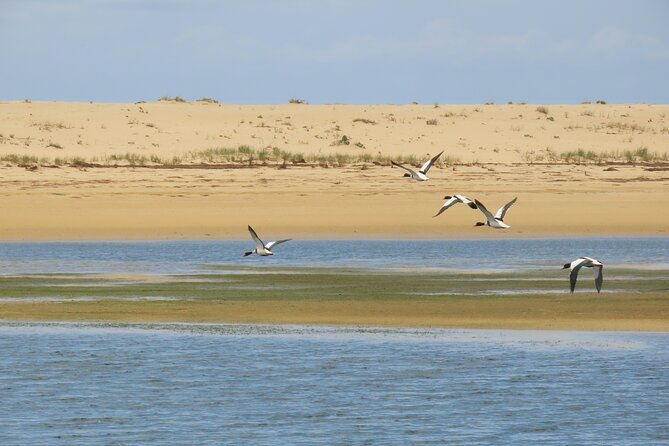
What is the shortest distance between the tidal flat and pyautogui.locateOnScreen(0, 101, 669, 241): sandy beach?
6.99 m

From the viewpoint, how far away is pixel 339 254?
23625 mm

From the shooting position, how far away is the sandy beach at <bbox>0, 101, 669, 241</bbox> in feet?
92.0

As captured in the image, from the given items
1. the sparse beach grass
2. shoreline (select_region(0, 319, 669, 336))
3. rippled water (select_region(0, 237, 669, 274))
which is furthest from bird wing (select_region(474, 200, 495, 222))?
the sparse beach grass

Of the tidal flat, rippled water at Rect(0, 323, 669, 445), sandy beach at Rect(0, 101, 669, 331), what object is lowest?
rippled water at Rect(0, 323, 669, 445)

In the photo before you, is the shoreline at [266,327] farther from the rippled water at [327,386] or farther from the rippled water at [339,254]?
the rippled water at [339,254]

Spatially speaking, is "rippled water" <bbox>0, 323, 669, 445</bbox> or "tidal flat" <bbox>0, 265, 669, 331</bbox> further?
"tidal flat" <bbox>0, 265, 669, 331</bbox>

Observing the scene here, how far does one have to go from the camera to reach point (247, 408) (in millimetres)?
11453

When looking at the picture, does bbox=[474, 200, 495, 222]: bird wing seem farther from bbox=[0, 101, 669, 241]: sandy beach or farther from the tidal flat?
bbox=[0, 101, 669, 241]: sandy beach

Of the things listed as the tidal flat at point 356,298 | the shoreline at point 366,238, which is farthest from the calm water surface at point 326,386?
the shoreline at point 366,238

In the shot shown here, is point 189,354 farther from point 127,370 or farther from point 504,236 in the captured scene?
point 504,236

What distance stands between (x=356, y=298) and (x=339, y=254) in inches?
237

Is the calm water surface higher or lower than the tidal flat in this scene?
lower

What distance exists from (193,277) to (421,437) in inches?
398

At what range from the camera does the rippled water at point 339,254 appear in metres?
21.7
